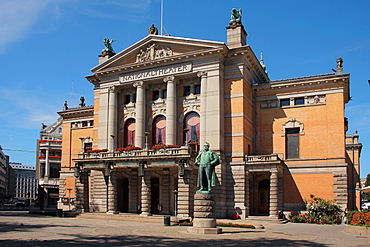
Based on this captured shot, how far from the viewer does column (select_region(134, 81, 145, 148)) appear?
1776 inches

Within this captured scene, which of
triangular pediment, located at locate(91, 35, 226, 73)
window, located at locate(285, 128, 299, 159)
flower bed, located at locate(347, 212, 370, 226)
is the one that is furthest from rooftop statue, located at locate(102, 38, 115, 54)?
flower bed, located at locate(347, 212, 370, 226)

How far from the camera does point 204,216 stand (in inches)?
963

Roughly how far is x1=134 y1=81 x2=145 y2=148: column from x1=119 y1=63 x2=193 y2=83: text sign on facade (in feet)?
2.78

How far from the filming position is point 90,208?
45.9 meters

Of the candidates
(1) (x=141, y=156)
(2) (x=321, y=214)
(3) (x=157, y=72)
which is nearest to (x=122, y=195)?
(1) (x=141, y=156)

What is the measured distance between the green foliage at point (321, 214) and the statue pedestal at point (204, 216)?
638 inches

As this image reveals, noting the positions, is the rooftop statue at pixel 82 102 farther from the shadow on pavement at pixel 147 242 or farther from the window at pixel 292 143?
the shadow on pavement at pixel 147 242

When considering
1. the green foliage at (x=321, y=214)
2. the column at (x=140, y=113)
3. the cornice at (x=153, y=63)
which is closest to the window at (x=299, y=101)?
the cornice at (x=153, y=63)

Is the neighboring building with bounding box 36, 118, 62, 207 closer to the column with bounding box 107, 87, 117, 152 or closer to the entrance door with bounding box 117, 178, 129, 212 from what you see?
the entrance door with bounding box 117, 178, 129, 212

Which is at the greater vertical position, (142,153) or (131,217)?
(142,153)

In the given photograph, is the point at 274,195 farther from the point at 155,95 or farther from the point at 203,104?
the point at 155,95

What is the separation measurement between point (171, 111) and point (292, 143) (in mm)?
13487

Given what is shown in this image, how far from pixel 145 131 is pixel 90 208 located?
1092 centimetres

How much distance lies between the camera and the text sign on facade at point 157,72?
143ft
